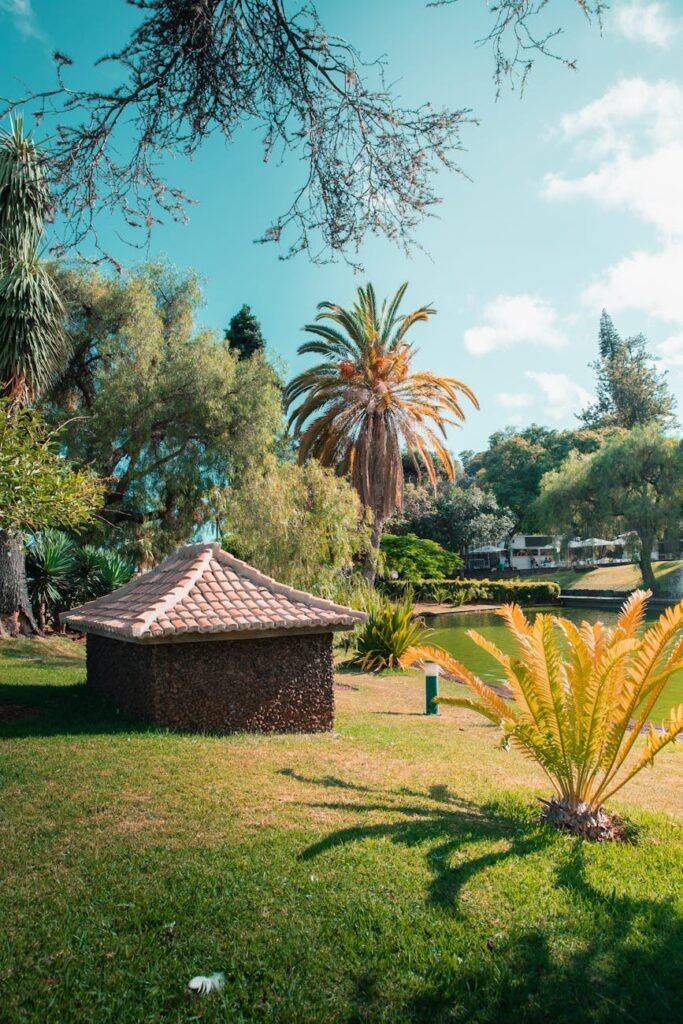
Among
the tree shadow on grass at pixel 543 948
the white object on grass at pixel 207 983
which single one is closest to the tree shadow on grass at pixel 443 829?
the tree shadow on grass at pixel 543 948

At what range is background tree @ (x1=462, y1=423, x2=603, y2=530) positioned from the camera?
179ft

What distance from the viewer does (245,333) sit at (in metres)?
28.5

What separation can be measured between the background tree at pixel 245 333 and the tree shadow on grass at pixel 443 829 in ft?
78.8

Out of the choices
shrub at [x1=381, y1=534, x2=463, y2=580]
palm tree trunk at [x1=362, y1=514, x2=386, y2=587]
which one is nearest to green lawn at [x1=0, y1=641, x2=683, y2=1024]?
palm tree trunk at [x1=362, y1=514, x2=386, y2=587]

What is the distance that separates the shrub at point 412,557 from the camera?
124ft

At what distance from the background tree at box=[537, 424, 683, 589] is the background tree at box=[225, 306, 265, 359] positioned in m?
19.3

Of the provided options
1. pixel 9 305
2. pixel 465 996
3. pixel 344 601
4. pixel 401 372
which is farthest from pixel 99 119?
pixel 401 372

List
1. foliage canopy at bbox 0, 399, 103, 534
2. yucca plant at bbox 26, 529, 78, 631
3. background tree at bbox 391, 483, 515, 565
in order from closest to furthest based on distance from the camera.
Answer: foliage canopy at bbox 0, 399, 103, 534, yucca plant at bbox 26, 529, 78, 631, background tree at bbox 391, 483, 515, 565

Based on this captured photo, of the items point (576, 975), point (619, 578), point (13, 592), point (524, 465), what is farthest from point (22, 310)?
point (524, 465)

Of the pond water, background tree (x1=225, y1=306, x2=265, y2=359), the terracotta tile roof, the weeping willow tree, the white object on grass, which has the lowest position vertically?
the pond water

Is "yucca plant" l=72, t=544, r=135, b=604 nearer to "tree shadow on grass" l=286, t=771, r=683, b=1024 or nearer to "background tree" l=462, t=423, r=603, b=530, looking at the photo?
"tree shadow on grass" l=286, t=771, r=683, b=1024

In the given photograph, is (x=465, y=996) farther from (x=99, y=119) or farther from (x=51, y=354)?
(x=51, y=354)

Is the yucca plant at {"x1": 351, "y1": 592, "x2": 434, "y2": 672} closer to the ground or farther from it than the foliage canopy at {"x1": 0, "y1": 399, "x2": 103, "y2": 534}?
closer to the ground

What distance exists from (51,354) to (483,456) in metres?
51.1
